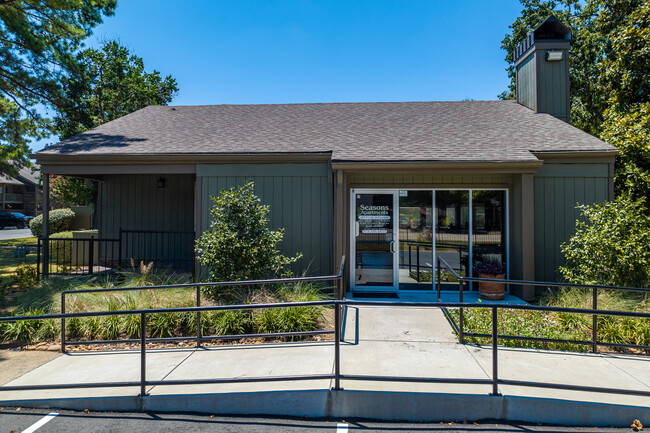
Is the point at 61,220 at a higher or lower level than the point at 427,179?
lower

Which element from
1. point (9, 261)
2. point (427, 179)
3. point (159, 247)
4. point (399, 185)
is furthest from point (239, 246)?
point (9, 261)

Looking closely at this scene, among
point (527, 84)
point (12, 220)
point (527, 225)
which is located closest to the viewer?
point (527, 225)

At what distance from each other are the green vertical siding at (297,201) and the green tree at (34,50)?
339 inches

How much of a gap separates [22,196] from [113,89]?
29879 mm

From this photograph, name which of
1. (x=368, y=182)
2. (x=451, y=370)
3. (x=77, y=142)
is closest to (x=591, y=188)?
(x=368, y=182)

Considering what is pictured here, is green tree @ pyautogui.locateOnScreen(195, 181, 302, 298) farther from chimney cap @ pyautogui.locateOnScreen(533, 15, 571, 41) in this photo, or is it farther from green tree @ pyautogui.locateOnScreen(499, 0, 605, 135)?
green tree @ pyautogui.locateOnScreen(499, 0, 605, 135)

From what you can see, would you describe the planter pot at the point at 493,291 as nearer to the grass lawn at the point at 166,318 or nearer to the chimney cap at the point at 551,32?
the grass lawn at the point at 166,318

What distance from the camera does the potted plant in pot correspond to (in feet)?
25.2

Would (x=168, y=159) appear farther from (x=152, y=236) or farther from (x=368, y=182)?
(x=368, y=182)

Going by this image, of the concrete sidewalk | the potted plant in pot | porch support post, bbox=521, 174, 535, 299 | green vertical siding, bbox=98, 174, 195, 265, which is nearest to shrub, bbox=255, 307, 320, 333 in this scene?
the concrete sidewalk

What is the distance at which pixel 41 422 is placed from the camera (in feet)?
11.8

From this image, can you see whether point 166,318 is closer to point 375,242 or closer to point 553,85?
point 375,242

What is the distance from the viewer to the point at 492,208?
856 centimetres

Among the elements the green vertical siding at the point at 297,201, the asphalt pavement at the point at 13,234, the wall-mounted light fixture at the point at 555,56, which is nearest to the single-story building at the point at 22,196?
the asphalt pavement at the point at 13,234
